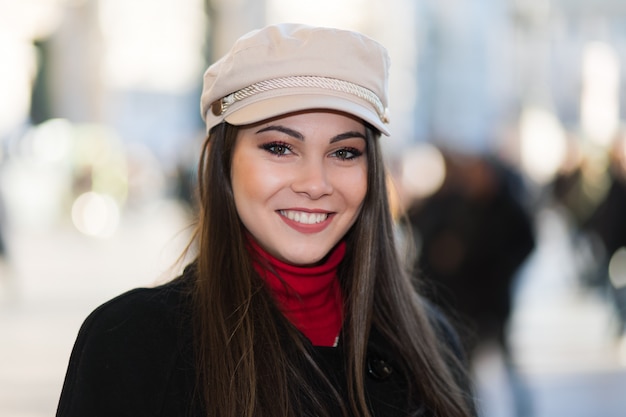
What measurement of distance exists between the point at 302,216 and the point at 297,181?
3.4 inches

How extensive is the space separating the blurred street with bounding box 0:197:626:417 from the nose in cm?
51

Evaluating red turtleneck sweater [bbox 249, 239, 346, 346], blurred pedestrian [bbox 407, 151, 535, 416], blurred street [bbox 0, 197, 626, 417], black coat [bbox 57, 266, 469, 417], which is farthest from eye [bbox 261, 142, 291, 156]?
blurred pedestrian [bbox 407, 151, 535, 416]

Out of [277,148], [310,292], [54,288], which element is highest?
[54,288]

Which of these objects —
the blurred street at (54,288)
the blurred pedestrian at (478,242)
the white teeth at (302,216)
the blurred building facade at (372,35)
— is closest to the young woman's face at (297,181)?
the white teeth at (302,216)

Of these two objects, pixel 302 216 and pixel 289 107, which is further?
pixel 302 216

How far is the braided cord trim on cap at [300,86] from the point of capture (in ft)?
7.63

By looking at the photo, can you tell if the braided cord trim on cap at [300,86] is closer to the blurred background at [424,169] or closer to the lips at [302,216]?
the lips at [302,216]

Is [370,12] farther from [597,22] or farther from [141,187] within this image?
[141,187]

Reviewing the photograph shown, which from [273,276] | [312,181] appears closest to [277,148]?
[312,181]

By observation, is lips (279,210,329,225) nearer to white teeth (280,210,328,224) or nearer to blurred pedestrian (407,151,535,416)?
white teeth (280,210,328,224)

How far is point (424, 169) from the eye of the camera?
44.1 ft

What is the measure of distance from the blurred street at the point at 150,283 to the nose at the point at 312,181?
0.51 m

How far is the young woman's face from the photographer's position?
7.81ft

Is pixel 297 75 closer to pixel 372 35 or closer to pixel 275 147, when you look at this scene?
pixel 275 147
